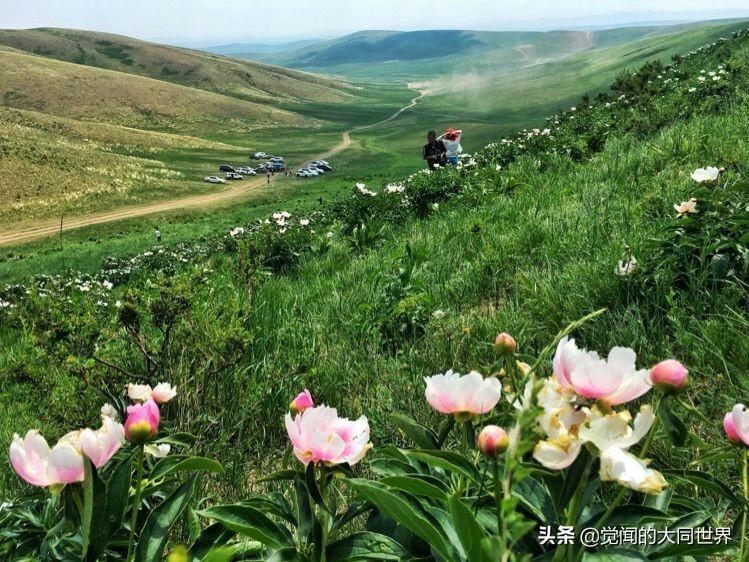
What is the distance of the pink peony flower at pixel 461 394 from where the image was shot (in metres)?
1.08

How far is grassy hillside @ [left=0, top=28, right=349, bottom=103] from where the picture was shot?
125 metres

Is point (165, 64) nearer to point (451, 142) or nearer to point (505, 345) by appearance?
point (451, 142)

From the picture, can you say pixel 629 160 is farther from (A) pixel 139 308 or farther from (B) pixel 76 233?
(B) pixel 76 233

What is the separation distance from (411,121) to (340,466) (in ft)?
374

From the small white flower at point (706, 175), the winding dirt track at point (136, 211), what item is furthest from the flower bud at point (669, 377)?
the winding dirt track at point (136, 211)

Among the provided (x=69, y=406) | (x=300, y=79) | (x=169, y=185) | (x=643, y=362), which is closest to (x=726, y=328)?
(x=643, y=362)

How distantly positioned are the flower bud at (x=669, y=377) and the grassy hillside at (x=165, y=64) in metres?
126

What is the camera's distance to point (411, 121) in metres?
110

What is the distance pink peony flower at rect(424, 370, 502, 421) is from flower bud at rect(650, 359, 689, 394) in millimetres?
314

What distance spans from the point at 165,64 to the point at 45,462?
14956 cm

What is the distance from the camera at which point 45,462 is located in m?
1.05

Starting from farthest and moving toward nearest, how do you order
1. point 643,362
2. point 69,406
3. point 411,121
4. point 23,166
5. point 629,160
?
1. point 411,121
2. point 23,166
3. point 629,160
4. point 69,406
5. point 643,362

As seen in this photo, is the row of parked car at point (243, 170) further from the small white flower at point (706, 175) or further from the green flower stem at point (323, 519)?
the green flower stem at point (323, 519)

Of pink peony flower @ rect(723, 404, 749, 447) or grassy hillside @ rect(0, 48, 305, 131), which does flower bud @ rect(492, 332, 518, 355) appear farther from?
grassy hillside @ rect(0, 48, 305, 131)
